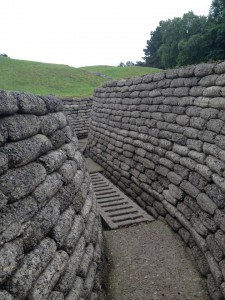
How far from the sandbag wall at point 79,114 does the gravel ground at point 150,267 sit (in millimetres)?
10931

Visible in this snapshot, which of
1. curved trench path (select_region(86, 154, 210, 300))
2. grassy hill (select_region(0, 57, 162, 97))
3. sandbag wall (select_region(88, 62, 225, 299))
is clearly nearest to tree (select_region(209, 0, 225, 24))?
grassy hill (select_region(0, 57, 162, 97))

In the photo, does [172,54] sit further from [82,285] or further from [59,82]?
[82,285]

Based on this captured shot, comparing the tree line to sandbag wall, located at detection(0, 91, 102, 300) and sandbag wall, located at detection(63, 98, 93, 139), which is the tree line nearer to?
sandbag wall, located at detection(63, 98, 93, 139)

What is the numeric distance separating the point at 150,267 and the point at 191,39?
27865mm

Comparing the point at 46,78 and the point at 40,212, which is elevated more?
the point at 40,212

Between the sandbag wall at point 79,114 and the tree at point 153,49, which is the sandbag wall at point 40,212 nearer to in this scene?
the sandbag wall at point 79,114

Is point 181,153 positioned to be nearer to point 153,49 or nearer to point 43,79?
point 43,79

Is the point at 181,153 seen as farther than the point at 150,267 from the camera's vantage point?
Yes

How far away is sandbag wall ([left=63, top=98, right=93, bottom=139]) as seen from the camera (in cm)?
1631

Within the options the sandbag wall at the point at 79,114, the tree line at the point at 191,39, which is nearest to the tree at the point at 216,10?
the tree line at the point at 191,39

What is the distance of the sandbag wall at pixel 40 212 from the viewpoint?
2352mm

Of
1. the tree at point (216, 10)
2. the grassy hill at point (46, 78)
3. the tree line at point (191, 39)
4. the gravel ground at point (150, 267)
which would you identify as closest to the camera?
the gravel ground at point (150, 267)

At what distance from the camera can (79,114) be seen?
655 inches

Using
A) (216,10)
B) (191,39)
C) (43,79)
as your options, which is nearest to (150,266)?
(191,39)
